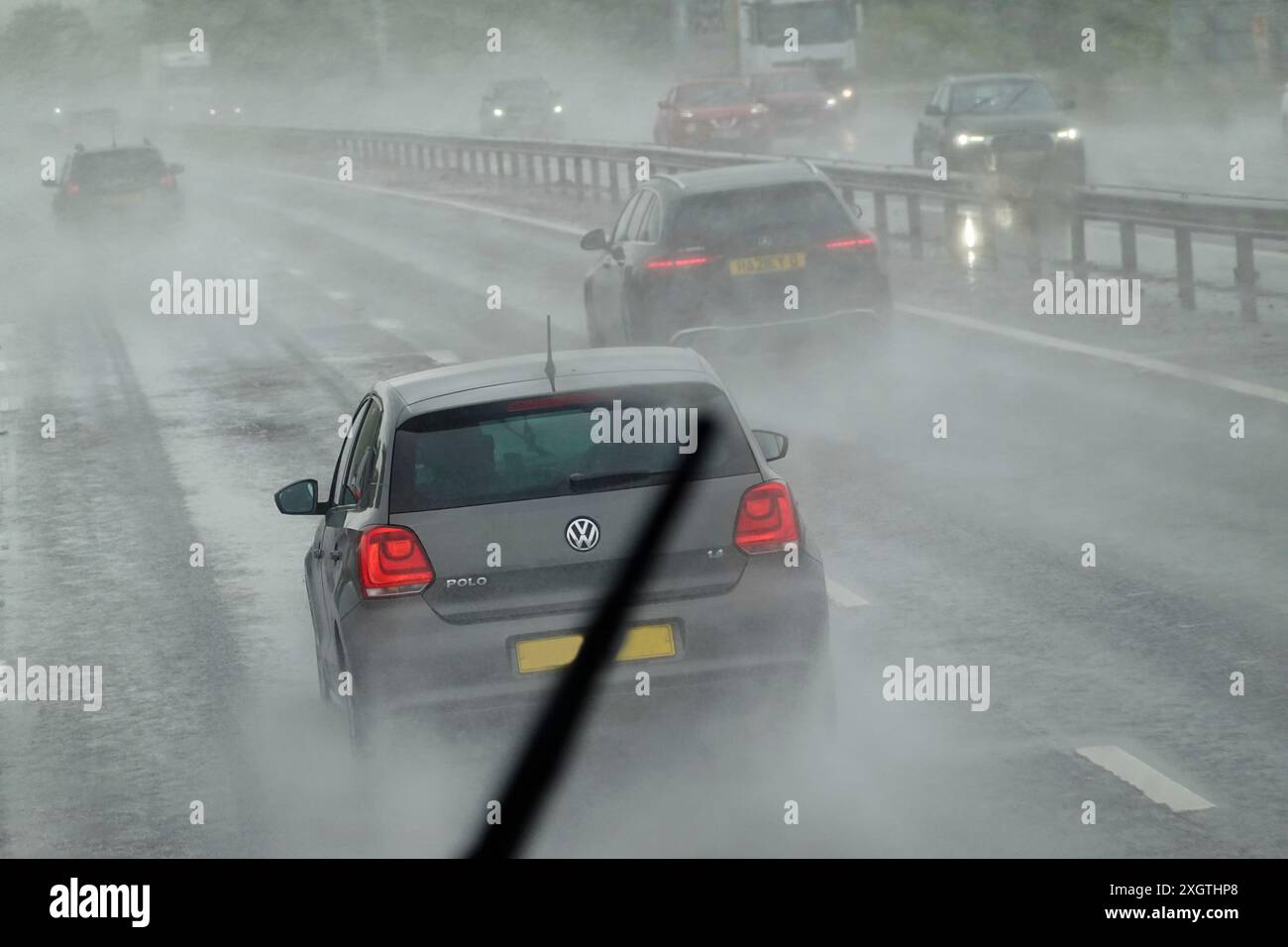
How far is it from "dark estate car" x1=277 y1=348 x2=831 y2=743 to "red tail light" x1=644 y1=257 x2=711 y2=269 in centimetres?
942

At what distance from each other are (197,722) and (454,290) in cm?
1970

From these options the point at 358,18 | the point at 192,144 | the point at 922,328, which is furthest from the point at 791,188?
the point at 358,18

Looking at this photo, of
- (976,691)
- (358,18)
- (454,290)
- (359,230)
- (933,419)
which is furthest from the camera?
(358,18)

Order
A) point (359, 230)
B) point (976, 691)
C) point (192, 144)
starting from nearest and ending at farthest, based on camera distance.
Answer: point (976, 691) → point (359, 230) → point (192, 144)

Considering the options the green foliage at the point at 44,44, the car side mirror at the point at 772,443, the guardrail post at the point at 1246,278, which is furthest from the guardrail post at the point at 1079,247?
the green foliage at the point at 44,44

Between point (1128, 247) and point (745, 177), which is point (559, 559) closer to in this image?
point (745, 177)

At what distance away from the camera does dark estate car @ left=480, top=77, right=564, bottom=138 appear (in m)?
65.4

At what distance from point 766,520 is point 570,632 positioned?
731mm

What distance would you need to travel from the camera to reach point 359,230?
40406 millimetres

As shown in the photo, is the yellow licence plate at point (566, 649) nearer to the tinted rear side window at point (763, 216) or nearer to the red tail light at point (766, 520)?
the red tail light at point (766, 520)

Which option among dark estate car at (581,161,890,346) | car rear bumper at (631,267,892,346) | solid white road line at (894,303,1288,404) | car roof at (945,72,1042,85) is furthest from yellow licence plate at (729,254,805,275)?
car roof at (945,72,1042,85)

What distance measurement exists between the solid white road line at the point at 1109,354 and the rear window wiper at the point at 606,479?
937cm

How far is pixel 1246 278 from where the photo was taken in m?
19.7
